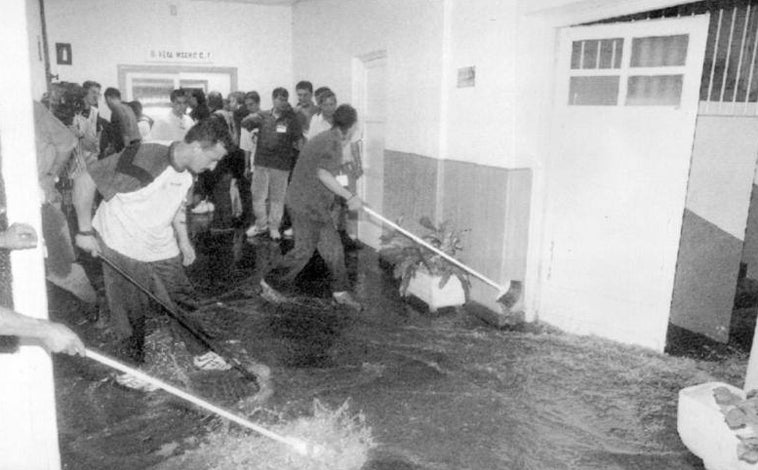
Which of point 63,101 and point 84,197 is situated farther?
point 63,101

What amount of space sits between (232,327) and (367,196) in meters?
3.71

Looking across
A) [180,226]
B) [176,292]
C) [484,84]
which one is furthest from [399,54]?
[176,292]

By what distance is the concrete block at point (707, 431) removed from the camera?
317 centimetres

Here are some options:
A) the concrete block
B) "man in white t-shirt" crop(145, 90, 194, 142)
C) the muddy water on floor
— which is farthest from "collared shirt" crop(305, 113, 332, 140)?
the concrete block

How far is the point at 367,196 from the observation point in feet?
28.7

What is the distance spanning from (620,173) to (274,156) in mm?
5223

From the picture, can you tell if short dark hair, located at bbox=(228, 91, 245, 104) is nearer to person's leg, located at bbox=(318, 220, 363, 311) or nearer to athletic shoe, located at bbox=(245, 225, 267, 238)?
athletic shoe, located at bbox=(245, 225, 267, 238)

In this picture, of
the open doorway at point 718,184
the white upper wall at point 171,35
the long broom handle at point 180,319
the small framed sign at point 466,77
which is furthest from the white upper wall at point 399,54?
the long broom handle at point 180,319

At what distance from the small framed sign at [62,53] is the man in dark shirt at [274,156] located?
4926mm

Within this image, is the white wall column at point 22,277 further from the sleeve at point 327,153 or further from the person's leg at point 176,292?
the sleeve at point 327,153

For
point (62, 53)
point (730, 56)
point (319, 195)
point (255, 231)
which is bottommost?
point (255, 231)

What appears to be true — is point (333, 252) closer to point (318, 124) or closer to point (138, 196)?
point (138, 196)

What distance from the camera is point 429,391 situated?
14.3 ft

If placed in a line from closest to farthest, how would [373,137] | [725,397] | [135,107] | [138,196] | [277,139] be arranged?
[725,397]
[138,196]
[373,137]
[277,139]
[135,107]
